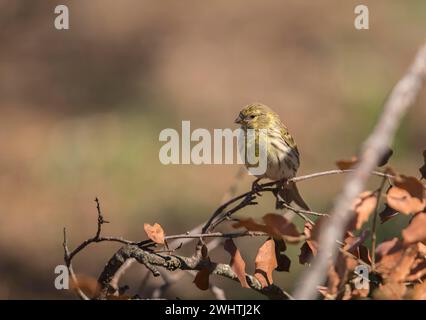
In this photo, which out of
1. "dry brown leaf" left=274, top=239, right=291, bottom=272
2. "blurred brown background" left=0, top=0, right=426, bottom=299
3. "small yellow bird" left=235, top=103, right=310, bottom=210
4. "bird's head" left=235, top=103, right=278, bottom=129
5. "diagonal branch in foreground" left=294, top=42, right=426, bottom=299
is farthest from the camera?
"blurred brown background" left=0, top=0, right=426, bottom=299

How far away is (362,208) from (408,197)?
0.29ft

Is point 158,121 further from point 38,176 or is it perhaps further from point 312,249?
point 312,249

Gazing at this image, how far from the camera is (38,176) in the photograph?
6.23m

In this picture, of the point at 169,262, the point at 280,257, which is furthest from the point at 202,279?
the point at 280,257

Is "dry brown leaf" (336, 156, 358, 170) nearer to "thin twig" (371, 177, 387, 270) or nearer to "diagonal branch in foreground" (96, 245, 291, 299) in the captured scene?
"thin twig" (371, 177, 387, 270)

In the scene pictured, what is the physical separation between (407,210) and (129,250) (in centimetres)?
51

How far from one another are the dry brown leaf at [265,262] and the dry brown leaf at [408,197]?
0.31m

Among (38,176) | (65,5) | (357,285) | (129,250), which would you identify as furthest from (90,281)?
(65,5)

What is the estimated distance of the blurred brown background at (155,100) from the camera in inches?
220

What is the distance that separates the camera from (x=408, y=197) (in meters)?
1.17

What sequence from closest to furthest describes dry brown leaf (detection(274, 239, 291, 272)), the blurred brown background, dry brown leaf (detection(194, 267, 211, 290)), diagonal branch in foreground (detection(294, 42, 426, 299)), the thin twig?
1. diagonal branch in foreground (detection(294, 42, 426, 299))
2. the thin twig
3. dry brown leaf (detection(194, 267, 211, 290))
4. dry brown leaf (detection(274, 239, 291, 272))
5. the blurred brown background

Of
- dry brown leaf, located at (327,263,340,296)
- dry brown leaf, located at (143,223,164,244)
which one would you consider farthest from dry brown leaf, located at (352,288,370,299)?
dry brown leaf, located at (143,223,164,244)

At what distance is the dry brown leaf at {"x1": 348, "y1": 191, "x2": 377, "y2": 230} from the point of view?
3.67ft

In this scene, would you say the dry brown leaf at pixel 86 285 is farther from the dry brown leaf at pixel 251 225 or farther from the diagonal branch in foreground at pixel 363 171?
the diagonal branch in foreground at pixel 363 171
